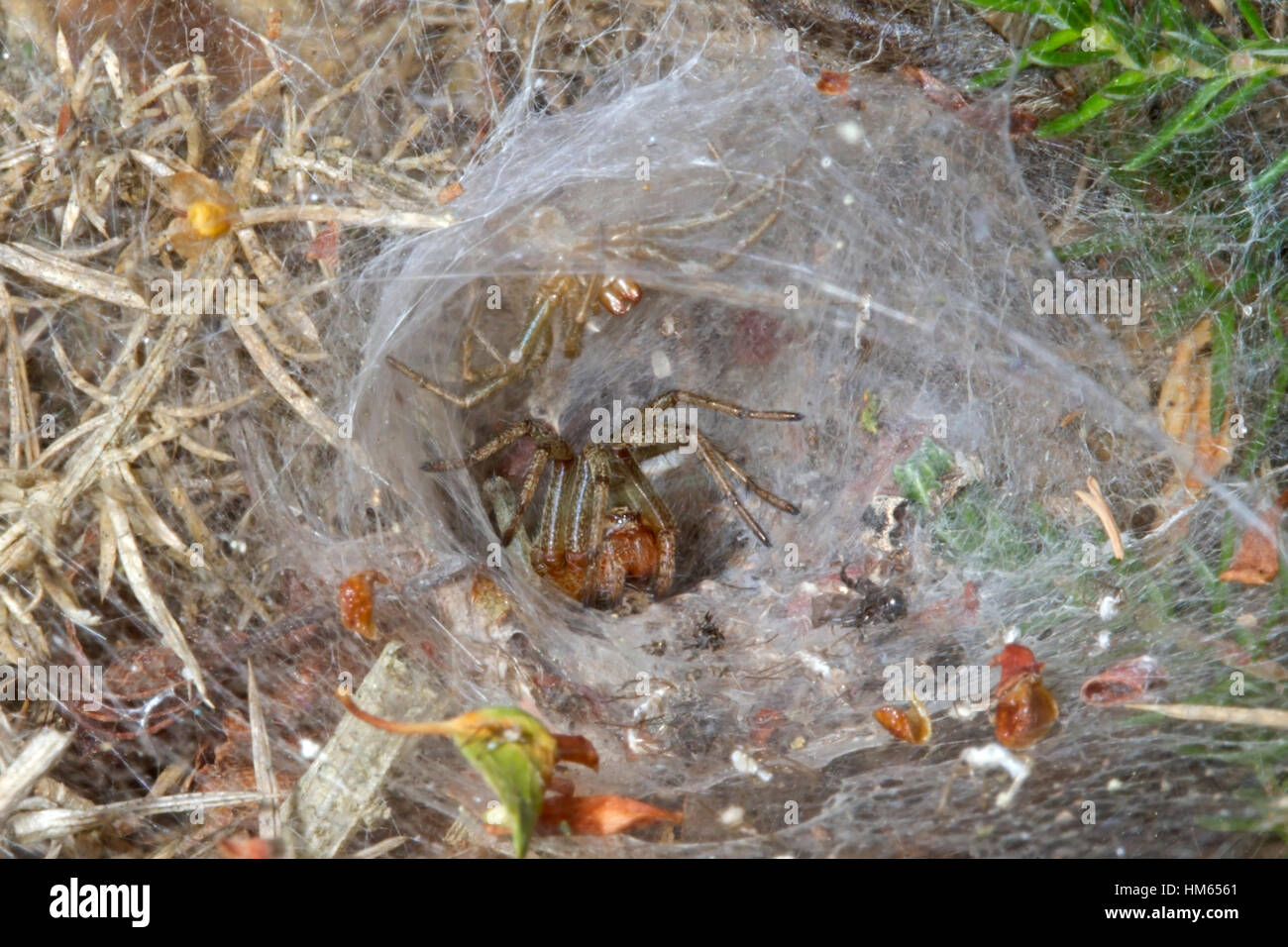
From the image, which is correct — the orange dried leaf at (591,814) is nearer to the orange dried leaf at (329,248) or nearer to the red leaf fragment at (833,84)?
the orange dried leaf at (329,248)

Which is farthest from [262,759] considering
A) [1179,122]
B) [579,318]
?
[1179,122]

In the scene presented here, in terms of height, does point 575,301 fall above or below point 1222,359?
above

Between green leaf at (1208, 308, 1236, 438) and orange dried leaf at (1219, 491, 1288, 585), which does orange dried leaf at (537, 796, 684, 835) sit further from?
green leaf at (1208, 308, 1236, 438)

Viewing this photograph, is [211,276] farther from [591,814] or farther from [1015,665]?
[1015,665]

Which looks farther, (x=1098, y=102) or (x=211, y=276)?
(x=211, y=276)

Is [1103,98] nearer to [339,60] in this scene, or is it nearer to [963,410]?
[963,410]

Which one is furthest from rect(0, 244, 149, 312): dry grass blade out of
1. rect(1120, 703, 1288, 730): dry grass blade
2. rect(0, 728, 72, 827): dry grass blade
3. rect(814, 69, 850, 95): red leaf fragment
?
rect(1120, 703, 1288, 730): dry grass blade

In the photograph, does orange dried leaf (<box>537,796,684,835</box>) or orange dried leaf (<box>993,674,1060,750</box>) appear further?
orange dried leaf (<box>993,674,1060,750</box>)
